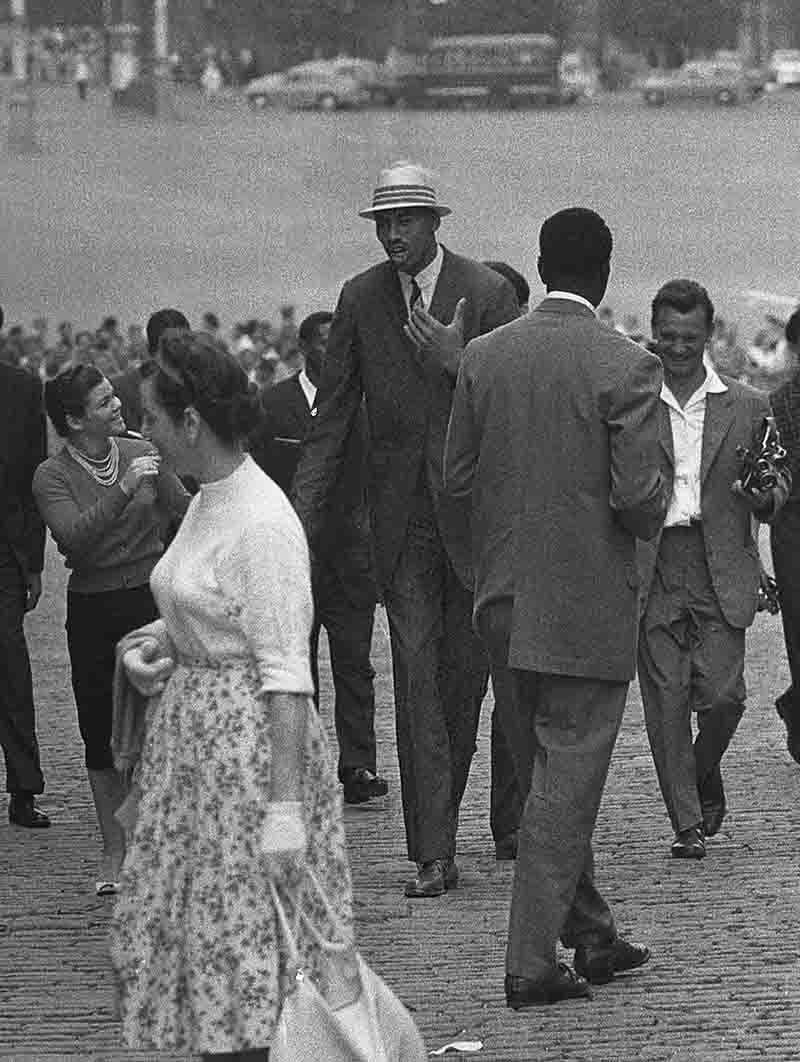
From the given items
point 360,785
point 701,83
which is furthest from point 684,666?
point 701,83

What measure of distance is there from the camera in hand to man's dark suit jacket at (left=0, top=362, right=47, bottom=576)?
8.61 ft

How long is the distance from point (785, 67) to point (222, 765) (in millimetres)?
41714

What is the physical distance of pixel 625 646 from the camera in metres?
7.03

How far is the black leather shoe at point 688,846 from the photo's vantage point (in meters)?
9.12

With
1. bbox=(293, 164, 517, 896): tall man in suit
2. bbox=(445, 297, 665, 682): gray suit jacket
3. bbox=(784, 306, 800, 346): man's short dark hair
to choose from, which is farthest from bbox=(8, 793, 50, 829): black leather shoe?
bbox=(445, 297, 665, 682): gray suit jacket

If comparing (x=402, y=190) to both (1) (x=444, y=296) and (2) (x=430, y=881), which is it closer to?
(1) (x=444, y=296)

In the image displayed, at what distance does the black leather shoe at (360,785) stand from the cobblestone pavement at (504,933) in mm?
87

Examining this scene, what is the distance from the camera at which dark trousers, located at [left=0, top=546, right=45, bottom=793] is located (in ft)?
33.6

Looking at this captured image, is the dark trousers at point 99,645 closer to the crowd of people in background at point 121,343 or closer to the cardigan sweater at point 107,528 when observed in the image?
the cardigan sweater at point 107,528

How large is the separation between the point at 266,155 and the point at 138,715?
3933 centimetres

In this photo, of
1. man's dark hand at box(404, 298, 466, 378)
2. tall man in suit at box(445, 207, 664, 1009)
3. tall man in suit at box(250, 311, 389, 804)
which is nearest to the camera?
tall man in suit at box(445, 207, 664, 1009)

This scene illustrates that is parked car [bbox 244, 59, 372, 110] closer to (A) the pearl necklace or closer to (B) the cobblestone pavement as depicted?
(B) the cobblestone pavement

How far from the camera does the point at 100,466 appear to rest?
901 centimetres

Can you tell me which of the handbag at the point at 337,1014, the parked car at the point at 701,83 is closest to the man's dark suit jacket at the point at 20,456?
the handbag at the point at 337,1014
